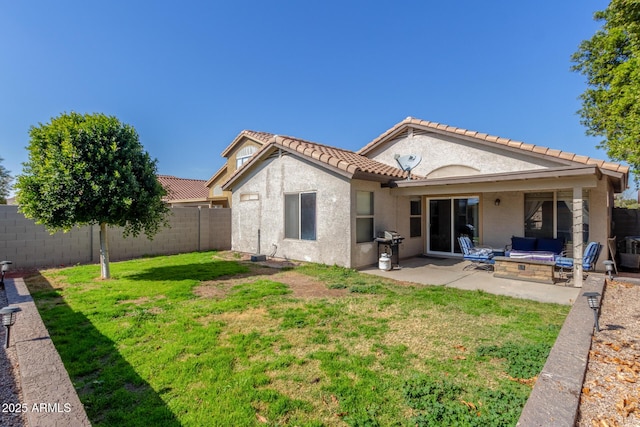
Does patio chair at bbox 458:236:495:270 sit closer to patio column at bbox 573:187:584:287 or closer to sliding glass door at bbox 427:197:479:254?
sliding glass door at bbox 427:197:479:254

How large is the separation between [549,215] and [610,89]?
1140 centimetres

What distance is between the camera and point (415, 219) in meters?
13.1

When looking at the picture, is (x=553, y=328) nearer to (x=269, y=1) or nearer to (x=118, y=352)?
(x=118, y=352)

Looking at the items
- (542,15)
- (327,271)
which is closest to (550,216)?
(327,271)

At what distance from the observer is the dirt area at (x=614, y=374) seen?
9.30 feet

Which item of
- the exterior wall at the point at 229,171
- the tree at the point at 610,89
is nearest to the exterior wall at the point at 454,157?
the tree at the point at 610,89

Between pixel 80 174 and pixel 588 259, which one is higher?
pixel 80 174

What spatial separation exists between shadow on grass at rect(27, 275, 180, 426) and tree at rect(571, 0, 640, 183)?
1669cm

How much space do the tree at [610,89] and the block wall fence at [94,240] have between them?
18928 millimetres

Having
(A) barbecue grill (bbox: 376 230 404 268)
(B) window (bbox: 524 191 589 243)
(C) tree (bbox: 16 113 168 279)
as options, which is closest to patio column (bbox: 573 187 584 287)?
(B) window (bbox: 524 191 589 243)

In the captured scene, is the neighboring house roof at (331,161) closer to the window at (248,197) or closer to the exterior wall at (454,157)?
the window at (248,197)

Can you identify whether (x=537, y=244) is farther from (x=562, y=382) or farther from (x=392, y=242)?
(x=562, y=382)

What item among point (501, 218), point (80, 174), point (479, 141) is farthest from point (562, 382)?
point (80, 174)

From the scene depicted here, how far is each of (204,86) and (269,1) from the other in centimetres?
615
